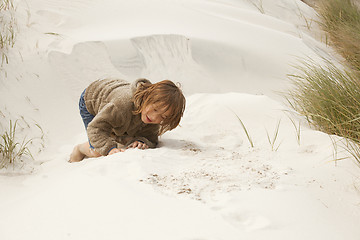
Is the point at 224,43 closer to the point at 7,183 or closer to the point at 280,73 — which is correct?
the point at 280,73

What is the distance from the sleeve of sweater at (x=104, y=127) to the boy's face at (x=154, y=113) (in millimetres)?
176

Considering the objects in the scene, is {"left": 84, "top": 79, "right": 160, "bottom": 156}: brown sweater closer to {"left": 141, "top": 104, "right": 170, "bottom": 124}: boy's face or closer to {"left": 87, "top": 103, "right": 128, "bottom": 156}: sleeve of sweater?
{"left": 87, "top": 103, "right": 128, "bottom": 156}: sleeve of sweater

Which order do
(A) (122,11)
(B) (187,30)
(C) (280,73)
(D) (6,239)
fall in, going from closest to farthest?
1. (D) (6,239)
2. (C) (280,73)
3. (B) (187,30)
4. (A) (122,11)

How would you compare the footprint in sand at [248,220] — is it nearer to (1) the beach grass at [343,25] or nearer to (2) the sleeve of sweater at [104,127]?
(2) the sleeve of sweater at [104,127]

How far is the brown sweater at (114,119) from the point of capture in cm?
251

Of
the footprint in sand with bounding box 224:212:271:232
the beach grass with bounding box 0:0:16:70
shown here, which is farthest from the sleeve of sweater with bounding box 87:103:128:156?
the beach grass with bounding box 0:0:16:70

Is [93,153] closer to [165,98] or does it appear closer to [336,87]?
[165,98]

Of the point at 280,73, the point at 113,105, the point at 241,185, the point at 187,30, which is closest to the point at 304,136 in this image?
the point at 241,185

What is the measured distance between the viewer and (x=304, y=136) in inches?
99.3

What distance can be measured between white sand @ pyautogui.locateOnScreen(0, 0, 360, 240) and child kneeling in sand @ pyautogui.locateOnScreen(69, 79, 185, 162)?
0.51ft

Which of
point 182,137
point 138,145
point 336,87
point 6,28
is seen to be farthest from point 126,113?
point 6,28

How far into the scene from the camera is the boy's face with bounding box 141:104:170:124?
7.72ft

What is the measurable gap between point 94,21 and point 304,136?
117 inches

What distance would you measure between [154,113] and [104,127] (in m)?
0.35
